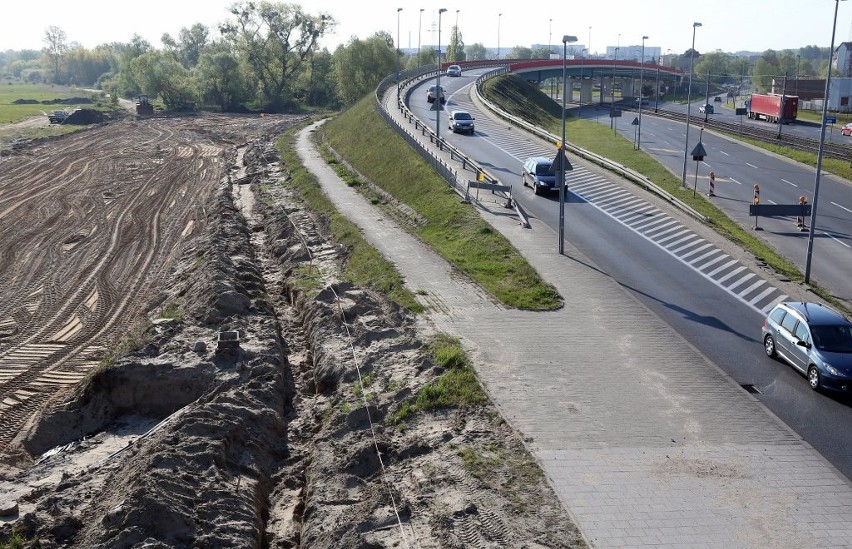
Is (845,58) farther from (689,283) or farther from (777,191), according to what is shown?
(689,283)

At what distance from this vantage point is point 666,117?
8756cm

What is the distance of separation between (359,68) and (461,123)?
4599 cm

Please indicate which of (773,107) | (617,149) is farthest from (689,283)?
(773,107)

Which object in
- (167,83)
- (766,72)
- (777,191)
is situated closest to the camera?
(777,191)

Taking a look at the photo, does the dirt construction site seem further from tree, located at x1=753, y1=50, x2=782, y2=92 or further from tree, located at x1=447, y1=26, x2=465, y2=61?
tree, located at x1=447, y1=26, x2=465, y2=61

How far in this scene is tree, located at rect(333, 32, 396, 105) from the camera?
3775 inches

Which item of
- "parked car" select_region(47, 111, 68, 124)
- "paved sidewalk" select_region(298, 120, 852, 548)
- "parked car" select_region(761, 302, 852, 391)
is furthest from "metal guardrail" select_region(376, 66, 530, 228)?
"parked car" select_region(47, 111, 68, 124)

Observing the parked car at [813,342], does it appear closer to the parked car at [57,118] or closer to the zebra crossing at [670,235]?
the zebra crossing at [670,235]

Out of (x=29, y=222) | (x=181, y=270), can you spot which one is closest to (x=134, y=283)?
(x=181, y=270)

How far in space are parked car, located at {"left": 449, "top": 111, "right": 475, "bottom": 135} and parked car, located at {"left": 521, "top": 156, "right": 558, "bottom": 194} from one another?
1565 centimetres

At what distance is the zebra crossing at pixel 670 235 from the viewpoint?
23750mm

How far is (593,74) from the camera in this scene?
119 m

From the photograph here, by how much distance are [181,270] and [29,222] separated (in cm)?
1320

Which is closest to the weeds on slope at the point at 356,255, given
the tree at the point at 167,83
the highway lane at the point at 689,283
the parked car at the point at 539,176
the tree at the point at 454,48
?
the highway lane at the point at 689,283
